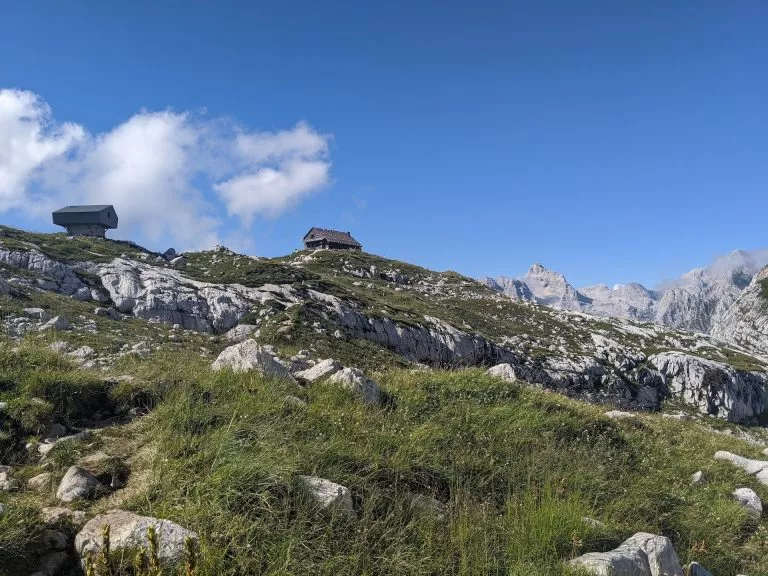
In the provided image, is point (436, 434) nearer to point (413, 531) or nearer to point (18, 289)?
point (413, 531)

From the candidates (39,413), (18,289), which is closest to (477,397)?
(39,413)

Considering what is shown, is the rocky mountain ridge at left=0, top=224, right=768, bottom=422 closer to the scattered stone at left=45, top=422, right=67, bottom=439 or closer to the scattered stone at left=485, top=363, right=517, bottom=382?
the scattered stone at left=485, top=363, right=517, bottom=382

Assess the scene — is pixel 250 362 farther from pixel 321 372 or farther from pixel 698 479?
pixel 698 479

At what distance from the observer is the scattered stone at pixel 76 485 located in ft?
16.6

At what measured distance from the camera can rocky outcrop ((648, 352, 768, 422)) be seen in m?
63.9

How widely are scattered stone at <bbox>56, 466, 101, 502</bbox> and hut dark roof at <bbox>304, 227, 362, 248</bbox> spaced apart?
115m

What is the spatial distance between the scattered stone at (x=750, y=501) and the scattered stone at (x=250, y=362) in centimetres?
Answer: 836

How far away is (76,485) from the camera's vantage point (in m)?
5.15

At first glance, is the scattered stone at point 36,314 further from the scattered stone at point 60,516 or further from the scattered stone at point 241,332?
the scattered stone at point 60,516

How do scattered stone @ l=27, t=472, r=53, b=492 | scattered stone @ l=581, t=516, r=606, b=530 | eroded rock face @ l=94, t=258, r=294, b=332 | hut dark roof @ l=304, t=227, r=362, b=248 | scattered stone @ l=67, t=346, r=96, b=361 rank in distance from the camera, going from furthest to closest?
hut dark roof @ l=304, t=227, r=362, b=248, eroded rock face @ l=94, t=258, r=294, b=332, scattered stone @ l=67, t=346, r=96, b=361, scattered stone @ l=581, t=516, r=606, b=530, scattered stone @ l=27, t=472, r=53, b=492

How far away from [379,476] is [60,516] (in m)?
3.41

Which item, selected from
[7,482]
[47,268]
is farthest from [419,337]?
[7,482]

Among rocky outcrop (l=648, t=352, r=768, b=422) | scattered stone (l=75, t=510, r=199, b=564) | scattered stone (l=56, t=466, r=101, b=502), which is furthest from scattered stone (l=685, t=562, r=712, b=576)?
rocky outcrop (l=648, t=352, r=768, b=422)

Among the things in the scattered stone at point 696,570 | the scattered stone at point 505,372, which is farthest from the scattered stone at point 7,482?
the scattered stone at point 505,372
